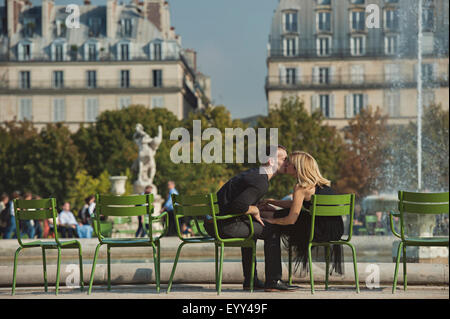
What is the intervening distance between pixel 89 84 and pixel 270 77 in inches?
487

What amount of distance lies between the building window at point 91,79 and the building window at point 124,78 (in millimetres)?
1788

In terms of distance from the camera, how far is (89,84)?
5956 centimetres

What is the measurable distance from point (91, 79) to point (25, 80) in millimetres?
4499

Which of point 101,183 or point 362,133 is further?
point 362,133

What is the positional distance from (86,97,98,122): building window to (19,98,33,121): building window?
390 centimetres

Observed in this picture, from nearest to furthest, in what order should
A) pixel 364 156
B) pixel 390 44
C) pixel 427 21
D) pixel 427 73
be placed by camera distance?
pixel 364 156 < pixel 427 21 < pixel 427 73 < pixel 390 44

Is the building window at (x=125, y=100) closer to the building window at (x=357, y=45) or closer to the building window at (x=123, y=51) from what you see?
the building window at (x=123, y=51)

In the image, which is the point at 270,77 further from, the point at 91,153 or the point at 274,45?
the point at 91,153

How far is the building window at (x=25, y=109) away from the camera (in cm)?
5912

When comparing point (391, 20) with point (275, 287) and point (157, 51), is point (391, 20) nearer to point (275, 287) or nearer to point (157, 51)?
point (157, 51)

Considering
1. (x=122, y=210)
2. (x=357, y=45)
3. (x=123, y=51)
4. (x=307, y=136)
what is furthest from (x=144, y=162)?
(x=123, y=51)

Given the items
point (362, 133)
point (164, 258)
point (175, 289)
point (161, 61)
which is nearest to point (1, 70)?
point (161, 61)

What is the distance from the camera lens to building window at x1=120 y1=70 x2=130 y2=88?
196 ft

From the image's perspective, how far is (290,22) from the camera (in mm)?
60656
